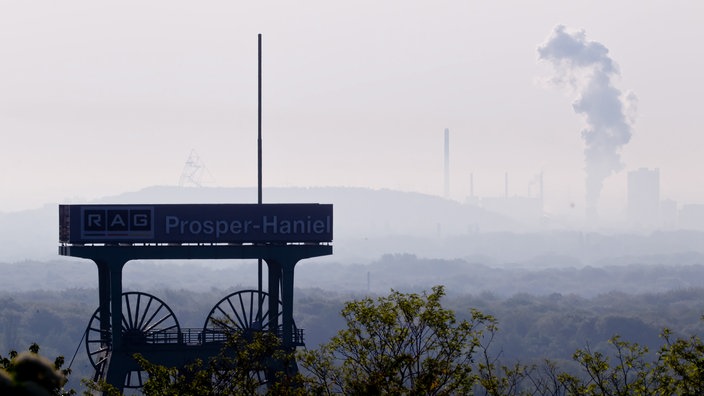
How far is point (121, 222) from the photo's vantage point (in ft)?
205

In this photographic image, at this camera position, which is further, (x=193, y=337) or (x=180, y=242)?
(x=193, y=337)

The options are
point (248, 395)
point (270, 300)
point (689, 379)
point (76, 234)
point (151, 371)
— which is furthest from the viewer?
point (270, 300)

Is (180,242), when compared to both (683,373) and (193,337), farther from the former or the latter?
(683,373)

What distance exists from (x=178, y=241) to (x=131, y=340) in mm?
6695

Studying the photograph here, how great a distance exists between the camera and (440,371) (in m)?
40.9

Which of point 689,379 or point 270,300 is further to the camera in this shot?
point 270,300

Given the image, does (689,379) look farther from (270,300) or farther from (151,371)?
(270,300)

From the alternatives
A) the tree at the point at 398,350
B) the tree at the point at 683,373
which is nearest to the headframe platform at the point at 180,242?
the tree at the point at 398,350

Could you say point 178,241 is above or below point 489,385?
above

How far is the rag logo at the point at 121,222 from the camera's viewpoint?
204 ft

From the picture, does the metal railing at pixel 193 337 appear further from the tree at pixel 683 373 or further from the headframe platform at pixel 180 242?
the tree at pixel 683 373

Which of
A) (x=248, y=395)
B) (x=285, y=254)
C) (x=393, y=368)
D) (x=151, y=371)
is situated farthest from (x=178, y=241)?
(x=393, y=368)

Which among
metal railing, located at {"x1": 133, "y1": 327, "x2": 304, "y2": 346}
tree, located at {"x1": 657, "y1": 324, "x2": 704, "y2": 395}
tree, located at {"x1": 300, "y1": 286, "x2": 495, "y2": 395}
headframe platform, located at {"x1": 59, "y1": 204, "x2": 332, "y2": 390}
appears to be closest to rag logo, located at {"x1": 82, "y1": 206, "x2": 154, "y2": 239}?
headframe platform, located at {"x1": 59, "y1": 204, "x2": 332, "y2": 390}

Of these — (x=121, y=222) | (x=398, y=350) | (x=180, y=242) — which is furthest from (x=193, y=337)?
(x=398, y=350)
